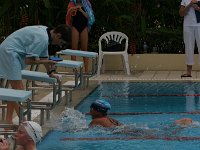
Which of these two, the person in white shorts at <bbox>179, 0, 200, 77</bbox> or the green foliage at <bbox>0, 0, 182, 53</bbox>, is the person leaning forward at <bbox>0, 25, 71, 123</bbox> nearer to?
the person in white shorts at <bbox>179, 0, 200, 77</bbox>

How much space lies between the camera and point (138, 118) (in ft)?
28.5

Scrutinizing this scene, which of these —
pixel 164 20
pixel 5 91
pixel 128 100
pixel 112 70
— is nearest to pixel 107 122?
pixel 5 91

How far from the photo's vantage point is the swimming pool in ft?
22.6

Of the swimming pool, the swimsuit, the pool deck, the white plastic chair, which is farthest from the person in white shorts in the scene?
the swimsuit

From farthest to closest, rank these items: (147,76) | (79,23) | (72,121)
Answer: (147,76), (79,23), (72,121)

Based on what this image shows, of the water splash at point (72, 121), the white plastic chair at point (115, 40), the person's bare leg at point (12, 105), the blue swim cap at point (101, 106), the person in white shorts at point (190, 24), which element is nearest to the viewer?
the person's bare leg at point (12, 105)

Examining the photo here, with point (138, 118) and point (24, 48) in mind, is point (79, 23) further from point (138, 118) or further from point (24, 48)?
point (24, 48)

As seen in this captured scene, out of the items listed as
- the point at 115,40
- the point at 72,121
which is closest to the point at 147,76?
the point at 115,40

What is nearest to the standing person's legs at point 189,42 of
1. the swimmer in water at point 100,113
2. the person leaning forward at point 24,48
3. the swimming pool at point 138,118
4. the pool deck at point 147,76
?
the pool deck at point 147,76

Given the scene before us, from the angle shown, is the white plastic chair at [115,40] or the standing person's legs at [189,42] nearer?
the standing person's legs at [189,42]

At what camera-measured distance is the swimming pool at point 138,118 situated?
688 cm

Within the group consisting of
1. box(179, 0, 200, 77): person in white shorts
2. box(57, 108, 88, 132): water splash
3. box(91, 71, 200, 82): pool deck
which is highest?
box(179, 0, 200, 77): person in white shorts

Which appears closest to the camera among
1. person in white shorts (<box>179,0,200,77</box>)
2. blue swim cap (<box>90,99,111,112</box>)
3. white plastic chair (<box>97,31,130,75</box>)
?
blue swim cap (<box>90,99,111,112</box>)

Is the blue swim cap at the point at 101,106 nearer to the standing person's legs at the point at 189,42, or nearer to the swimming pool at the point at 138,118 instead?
the swimming pool at the point at 138,118
